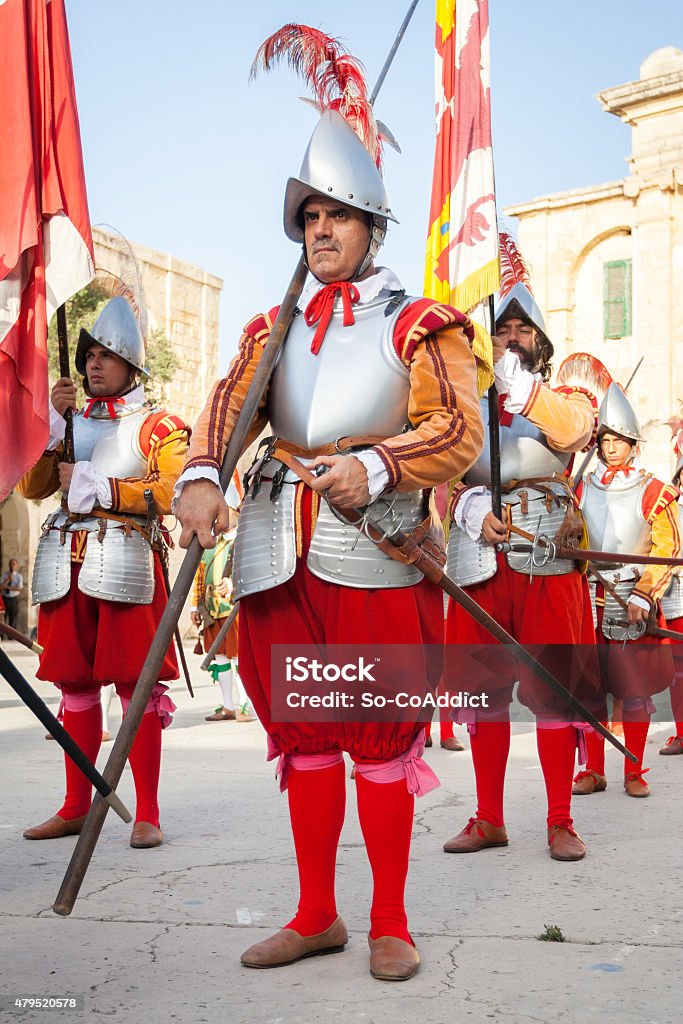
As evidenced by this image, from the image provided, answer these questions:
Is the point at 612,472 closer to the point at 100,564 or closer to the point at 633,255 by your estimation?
the point at 100,564

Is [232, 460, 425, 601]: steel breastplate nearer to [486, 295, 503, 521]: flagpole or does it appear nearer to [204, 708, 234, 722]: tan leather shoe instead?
[486, 295, 503, 521]: flagpole

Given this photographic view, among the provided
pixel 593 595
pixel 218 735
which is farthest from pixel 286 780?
pixel 218 735

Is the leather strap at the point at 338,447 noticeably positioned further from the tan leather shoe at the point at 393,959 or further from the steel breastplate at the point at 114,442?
the steel breastplate at the point at 114,442

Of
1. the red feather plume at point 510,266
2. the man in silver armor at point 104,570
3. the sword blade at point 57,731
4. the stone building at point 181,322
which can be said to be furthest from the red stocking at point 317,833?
the stone building at point 181,322

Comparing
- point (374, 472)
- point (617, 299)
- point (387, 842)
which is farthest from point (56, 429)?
point (617, 299)

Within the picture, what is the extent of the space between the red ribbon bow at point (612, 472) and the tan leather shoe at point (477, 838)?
271 cm

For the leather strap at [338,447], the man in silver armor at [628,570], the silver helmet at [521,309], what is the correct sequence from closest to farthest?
1. the leather strap at [338,447]
2. the silver helmet at [521,309]
3. the man in silver armor at [628,570]

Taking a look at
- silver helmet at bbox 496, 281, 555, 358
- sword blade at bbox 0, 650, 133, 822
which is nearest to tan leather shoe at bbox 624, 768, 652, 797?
silver helmet at bbox 496, 281, 555, 358

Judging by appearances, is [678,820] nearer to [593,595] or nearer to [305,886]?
[593,595]

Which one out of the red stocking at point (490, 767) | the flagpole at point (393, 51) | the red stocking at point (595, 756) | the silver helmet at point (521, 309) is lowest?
the red stocking at point (595, 756)

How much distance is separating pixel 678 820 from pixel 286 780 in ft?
8.17

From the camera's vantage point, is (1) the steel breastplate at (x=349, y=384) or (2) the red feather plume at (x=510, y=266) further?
(2) the red feather plume at (x=510, y=266)

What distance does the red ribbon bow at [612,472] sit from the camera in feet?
22.1

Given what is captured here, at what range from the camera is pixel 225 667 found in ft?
31.8
